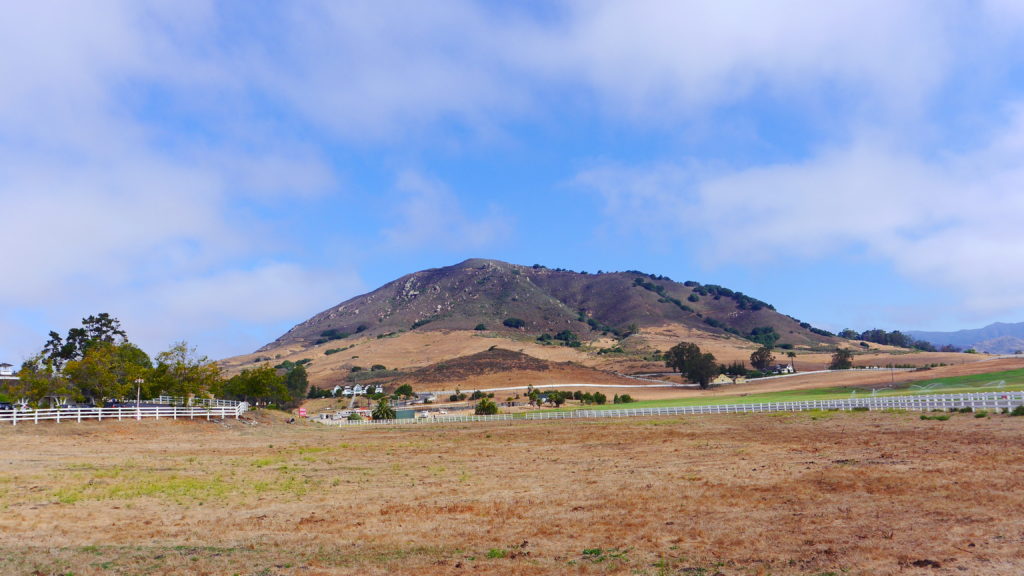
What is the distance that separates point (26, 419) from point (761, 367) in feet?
423

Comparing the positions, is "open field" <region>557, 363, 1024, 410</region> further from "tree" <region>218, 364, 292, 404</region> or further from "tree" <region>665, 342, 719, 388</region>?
"tree" <region>218, 364, 292, 404</region>

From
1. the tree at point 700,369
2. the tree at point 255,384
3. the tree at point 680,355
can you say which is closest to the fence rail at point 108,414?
the tree at point 255,384

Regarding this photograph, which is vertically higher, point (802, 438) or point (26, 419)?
point (26, 419)

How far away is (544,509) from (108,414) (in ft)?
142

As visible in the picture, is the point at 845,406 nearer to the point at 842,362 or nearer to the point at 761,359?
the point at 842,362

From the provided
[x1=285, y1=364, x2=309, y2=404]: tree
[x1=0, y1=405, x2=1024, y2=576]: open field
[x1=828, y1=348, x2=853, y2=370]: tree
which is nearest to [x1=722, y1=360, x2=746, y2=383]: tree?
[x1=828, y1=348, x2=853, y2=370]: tree

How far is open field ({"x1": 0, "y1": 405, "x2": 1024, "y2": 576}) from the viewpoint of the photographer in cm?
1162

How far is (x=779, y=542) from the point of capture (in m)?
12.4

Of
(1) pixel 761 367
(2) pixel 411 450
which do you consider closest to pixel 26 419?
(2) pixel 411 450

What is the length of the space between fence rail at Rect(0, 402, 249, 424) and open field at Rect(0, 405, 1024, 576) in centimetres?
1397

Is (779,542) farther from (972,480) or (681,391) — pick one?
(681,391)

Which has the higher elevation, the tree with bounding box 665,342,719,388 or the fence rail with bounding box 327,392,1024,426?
the tree with bounding box 665,342,719,388

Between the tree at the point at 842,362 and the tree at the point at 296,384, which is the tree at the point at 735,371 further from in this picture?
the tree at the point at 296,384

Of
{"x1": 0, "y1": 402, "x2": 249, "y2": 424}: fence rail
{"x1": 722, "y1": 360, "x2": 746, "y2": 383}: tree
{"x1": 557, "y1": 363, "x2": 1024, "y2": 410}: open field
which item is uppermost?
{"x1": 0, "y1": 402, "x2": 249, "y2": 424}: fence rail
